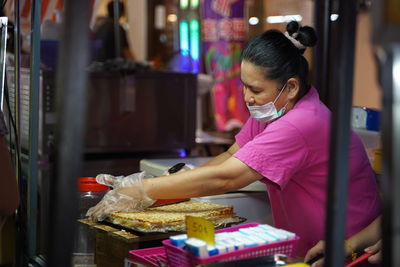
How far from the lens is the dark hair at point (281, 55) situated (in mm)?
2340

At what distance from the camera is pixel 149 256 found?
1.97 meters

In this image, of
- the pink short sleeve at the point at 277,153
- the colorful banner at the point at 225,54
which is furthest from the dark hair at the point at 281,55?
the colorful banner at the point at 225,54

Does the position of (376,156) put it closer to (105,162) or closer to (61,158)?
(61,158)

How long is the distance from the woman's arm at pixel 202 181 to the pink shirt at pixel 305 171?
0.04 m

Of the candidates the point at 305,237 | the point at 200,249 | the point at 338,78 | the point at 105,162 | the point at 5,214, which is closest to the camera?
the point at 338,78

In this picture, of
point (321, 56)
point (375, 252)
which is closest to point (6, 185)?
point (375, 252)

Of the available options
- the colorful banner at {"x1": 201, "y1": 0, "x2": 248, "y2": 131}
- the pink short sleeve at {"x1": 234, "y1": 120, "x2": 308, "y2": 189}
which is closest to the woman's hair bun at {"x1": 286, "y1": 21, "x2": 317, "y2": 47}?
the pink short sleeve at {"x1": 234, "y1": 120, "x2": 308, "y2": 189}

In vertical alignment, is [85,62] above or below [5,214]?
above

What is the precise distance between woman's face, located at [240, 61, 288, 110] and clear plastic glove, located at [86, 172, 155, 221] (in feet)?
1.71

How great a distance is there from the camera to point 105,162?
13.7 ft

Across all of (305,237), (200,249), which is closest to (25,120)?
(305,237)

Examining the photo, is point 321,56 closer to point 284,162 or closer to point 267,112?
point 267,112

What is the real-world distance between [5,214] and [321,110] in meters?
1.16

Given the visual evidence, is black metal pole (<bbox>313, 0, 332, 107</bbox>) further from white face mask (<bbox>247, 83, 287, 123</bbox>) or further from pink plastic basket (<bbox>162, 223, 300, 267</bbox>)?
pink plastic basket (<bbox>162, 223, 300, 267</bbox>)
